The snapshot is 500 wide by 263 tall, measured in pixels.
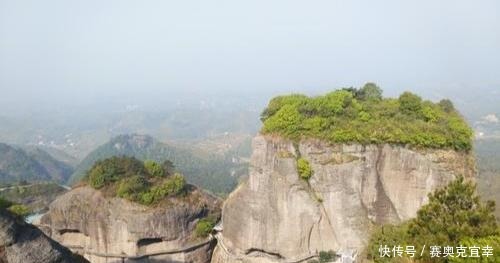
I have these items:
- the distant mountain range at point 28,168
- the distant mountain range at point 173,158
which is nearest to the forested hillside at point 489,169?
the distant mountain range at point 173,158

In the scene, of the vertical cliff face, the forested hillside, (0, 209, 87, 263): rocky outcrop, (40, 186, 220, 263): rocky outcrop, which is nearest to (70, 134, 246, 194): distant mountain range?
the forested hillside

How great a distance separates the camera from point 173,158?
119562 mm

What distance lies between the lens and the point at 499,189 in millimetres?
72562

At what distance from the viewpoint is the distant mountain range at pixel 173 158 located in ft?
335

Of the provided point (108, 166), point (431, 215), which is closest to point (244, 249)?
point (108, 166)

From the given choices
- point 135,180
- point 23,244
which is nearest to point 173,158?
point 135,180

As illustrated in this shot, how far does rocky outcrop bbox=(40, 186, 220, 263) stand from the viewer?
25844 mm

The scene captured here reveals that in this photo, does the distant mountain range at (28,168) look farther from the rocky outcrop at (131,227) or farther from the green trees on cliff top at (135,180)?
the green trees on cliff top at (135,180)

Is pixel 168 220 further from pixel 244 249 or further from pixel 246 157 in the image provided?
pixel 246 157

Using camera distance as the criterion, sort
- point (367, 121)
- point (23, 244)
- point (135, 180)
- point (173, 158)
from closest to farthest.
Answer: point (23, 244) → point (367, 121) → point (135, 180) → point (173, 158)

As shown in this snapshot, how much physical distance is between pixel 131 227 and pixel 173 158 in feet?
310

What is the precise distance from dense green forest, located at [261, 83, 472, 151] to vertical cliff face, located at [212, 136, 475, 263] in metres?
0.48

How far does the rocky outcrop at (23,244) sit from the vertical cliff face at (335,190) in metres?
12.3

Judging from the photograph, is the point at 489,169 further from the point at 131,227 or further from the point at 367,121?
the point at 131,227
